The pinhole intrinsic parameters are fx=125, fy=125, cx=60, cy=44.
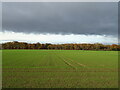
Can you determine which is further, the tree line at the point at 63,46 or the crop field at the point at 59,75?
the tree line at the point at 63,46

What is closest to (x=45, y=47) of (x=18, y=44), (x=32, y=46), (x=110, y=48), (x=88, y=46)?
(x=32, y=46)

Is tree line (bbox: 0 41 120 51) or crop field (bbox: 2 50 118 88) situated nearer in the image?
crop field (bbox: 2 50 118 88)

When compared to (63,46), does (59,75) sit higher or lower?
lower

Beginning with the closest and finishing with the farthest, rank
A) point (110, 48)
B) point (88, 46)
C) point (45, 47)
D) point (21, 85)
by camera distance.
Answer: point (21, 85) < point (110, 48) < point (88, 46) < point (45, 47)

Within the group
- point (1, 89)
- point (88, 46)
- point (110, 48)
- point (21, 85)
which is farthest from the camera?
point (88, 46)

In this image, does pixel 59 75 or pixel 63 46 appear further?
pixel 63 46

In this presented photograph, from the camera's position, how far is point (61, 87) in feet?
24.2

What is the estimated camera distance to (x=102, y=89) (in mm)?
7285

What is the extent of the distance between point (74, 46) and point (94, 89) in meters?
105

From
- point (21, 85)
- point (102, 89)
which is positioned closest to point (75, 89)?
point (102, 89)

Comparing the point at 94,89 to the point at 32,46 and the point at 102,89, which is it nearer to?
the point at 102,89

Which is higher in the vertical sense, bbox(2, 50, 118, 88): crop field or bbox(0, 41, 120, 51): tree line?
bbox(0, 41, 120, 51): tree line

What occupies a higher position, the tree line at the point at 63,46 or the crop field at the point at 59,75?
the tree line at the point at 63,46

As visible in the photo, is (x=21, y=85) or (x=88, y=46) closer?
(x=21, y=85)
